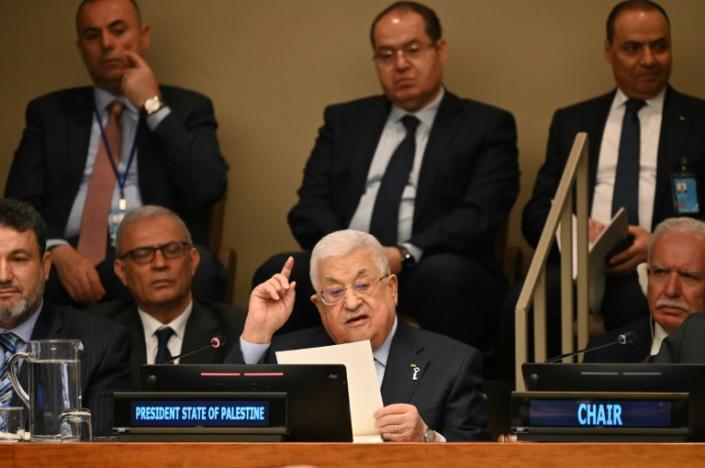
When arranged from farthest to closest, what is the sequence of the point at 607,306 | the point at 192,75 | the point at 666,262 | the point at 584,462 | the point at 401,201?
1. the point at 192,75
2. the point at 401,201
3. the point at 607,306
4. the point at 666,262
5. the point at 584,462

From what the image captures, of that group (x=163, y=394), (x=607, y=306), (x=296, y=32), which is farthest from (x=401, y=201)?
(x=163, y=394)

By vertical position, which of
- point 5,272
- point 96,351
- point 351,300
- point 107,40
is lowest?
point 96,351

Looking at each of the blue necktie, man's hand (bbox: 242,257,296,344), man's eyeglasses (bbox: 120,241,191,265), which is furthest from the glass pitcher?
the blue necktie

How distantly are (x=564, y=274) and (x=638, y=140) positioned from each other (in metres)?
0.88

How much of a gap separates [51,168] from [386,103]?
4.20 ft

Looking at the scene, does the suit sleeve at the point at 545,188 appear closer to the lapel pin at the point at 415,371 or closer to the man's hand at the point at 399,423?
the lapel pin at the point at 415,371

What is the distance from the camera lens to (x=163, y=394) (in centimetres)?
298

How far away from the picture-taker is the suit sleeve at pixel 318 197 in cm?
508

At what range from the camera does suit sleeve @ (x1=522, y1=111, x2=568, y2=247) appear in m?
5.13

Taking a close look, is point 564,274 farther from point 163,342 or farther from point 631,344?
point 163,342

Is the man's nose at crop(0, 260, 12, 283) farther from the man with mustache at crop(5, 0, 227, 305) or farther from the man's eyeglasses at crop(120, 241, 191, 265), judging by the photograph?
the man with mustache at crop(5, 0, 227, 305)

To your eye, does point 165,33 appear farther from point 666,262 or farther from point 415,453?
point 415,453

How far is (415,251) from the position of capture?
191 inches

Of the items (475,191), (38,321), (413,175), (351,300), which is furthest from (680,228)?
(38,321)
